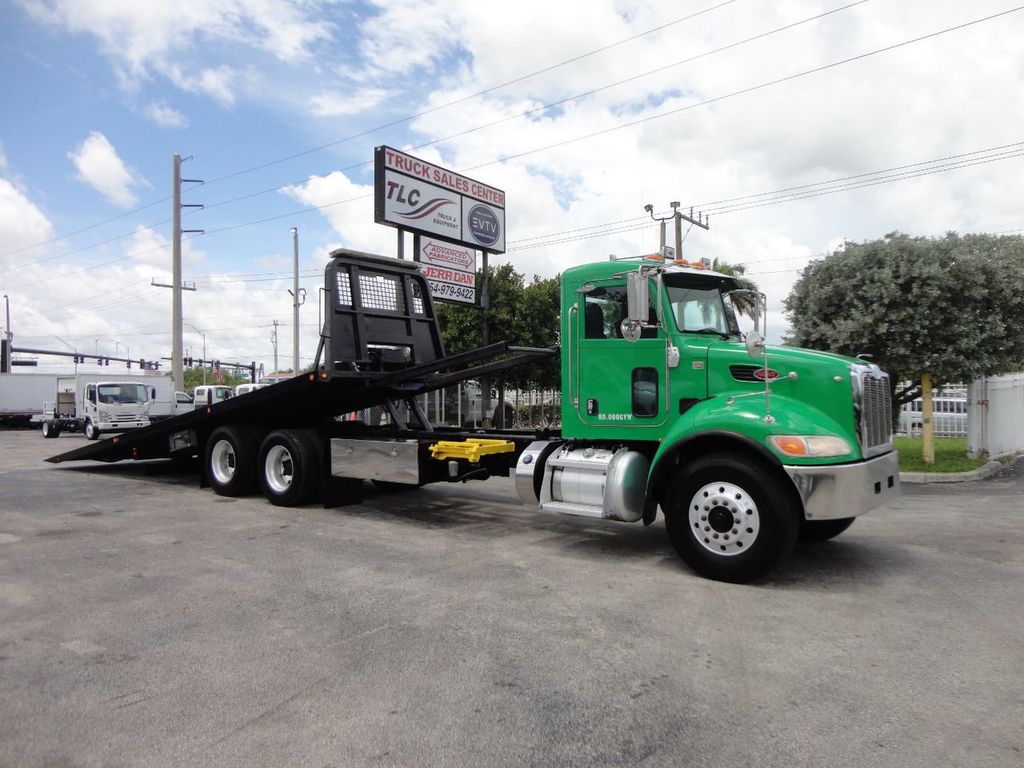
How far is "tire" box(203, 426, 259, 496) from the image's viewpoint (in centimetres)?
997

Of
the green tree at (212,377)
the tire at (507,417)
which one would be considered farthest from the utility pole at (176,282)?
the green tree at (212,377)

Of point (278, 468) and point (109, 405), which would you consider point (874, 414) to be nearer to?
point (278, 468)

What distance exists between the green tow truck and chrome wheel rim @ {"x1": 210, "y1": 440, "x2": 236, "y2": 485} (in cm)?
50

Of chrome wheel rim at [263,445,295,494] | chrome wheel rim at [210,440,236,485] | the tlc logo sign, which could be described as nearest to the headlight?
chrome wheel rim at [263,445,295,494]

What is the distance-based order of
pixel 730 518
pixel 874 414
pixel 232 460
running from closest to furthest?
pixel 730 518, pixel 874 414, pixel 232 460

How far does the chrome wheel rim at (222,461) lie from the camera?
10.3 metres

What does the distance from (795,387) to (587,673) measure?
3072mm

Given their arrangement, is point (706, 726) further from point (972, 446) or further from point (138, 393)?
point (138, 393)

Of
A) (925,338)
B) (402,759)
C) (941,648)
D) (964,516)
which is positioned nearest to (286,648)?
(402,759)

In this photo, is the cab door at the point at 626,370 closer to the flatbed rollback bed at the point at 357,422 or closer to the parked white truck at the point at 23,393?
the flatbed rollback bed at the point at 357,422

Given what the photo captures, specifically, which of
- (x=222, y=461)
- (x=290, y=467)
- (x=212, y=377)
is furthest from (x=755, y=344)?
(x=212, y=377)

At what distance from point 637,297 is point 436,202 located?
13.4 m

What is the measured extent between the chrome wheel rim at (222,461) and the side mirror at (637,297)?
664 cm

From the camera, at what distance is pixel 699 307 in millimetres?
6695
